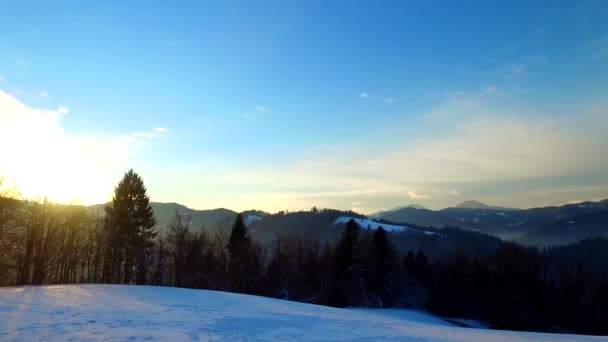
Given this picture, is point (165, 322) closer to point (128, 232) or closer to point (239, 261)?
point (128, 232)

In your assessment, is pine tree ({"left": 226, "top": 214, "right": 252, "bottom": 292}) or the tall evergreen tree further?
pine tree ({"left": 226, "top": 214, "right": 252, "bottom": 292})

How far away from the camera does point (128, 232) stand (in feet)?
172

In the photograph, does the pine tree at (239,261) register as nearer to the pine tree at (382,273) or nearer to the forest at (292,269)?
the forest at (292,269)

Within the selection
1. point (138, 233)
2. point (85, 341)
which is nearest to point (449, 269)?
point (138, 233)

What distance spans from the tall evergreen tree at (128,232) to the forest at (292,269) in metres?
0.14

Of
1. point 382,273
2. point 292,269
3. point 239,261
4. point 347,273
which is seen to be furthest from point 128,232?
point 382,273

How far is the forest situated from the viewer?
47.5m

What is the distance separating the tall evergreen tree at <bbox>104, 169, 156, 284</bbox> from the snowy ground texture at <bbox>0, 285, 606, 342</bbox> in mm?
→ 21061

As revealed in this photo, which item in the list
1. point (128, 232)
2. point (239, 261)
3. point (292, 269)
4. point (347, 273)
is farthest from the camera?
point (292, 269)

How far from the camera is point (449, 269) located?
260ft

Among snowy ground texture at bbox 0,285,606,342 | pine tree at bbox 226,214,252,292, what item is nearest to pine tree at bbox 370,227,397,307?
pine tree at bbox 226,214,252,292

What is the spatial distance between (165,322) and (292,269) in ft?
164

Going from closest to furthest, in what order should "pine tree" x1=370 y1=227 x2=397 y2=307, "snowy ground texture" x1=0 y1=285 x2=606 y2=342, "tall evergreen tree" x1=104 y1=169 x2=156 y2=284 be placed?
"snowy ground texture" x1=0 y1=285 x2=606 y2=342
"tall evergreen tree" x1=104 y1=169 x2=156 y2=284
"pine tree" x1=370 y1=227 x2=397 y2=307

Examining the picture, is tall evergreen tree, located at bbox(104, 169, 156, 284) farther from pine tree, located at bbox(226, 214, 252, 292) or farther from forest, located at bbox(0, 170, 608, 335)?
pine tree, located at bbox(226, 214, 252, 292)
